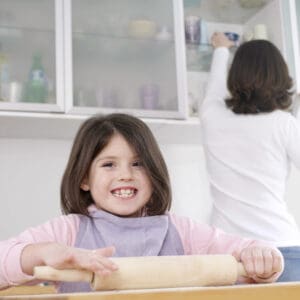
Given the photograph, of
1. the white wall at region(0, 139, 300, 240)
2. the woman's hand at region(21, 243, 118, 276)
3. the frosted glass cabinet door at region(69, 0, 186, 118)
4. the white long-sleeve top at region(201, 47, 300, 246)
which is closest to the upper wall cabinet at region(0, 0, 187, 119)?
the frosted glass cabinet door at region(69, 0, 186, 118)

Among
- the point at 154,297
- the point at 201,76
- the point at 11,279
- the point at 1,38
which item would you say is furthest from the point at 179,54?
the point at 154,297

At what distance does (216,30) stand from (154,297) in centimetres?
178

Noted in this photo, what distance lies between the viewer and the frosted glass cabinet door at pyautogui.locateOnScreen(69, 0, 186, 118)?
1.76 m

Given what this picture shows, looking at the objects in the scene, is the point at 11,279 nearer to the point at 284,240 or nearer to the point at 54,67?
the point at 284,240

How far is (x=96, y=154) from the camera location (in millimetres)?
994

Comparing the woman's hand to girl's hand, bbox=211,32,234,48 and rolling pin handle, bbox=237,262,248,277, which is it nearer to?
rolling pin handle, bbox=237,262,248,277

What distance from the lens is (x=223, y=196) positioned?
1397mm

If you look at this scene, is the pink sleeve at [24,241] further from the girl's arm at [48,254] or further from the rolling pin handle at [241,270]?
the rolling pin handle at [241,270]

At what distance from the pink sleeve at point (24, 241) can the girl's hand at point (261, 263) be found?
30cm

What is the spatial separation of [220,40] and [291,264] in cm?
97

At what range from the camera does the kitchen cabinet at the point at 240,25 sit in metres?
1.93

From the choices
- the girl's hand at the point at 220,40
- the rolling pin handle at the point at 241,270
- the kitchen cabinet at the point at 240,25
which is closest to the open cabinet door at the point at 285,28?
the kitchen cabinet at the point at 240,25

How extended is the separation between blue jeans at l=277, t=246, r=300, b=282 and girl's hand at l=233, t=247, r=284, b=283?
0.49 m

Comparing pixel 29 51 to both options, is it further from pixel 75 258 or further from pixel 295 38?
pixel 75 258
